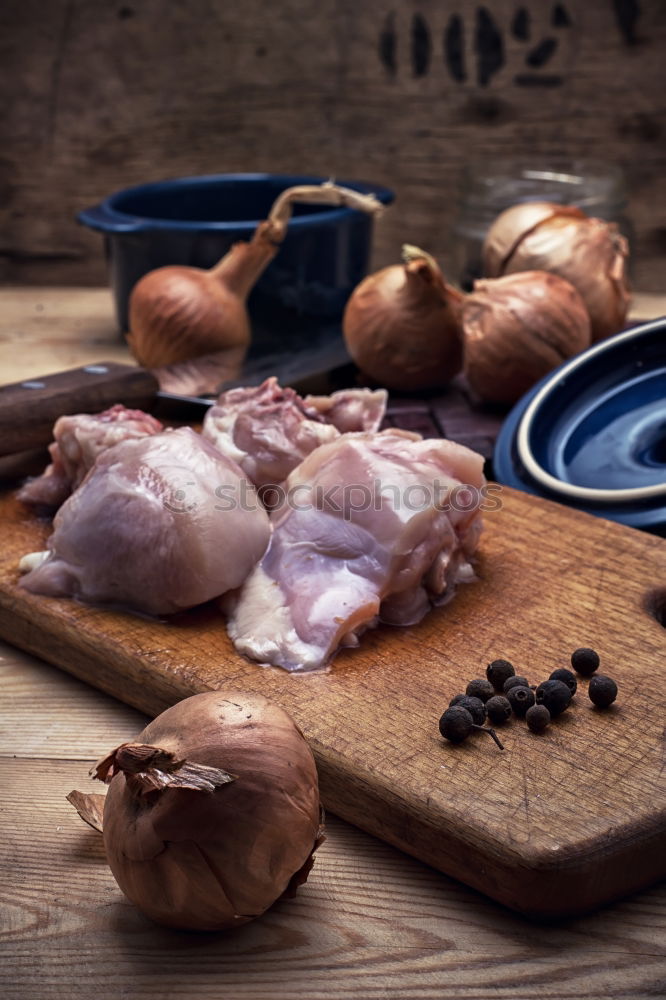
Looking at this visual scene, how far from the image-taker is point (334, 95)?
3547mm

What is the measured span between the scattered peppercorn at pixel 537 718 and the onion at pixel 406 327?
1.21m

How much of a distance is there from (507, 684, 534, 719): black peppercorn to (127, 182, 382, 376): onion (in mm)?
1439

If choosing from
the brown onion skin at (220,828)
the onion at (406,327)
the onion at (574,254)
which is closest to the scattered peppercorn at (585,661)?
the brown onion skin at (220,828)

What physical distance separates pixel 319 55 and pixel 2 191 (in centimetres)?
113

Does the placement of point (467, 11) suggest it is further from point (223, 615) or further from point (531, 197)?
point (223, 615)

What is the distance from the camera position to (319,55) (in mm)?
3494

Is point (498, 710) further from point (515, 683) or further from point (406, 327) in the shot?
point (406, 327)

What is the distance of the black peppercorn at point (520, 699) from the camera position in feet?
4.02

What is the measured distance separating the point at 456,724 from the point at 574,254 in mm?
1502

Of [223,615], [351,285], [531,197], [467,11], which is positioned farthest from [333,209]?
[223,615]

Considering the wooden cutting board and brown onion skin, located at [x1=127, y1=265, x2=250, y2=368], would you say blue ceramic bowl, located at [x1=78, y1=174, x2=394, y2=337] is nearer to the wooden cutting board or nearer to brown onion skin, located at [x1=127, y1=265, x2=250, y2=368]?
brown onion skin, located at [x1=127, y1=265, x2=250, y2=368]

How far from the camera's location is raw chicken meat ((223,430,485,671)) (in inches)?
54.8

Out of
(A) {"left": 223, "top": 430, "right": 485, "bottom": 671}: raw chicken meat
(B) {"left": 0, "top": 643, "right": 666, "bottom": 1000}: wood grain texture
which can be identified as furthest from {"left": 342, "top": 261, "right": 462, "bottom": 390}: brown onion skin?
(B) {"left": 0, "top": 643, "right": 666, "bottom": 1000}: wood grain texture

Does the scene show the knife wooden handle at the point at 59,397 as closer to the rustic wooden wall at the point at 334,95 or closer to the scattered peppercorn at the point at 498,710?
the scattered peppercorn at the point at 498,710
